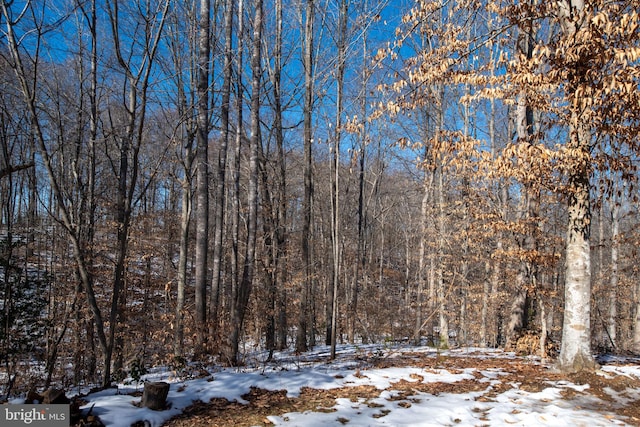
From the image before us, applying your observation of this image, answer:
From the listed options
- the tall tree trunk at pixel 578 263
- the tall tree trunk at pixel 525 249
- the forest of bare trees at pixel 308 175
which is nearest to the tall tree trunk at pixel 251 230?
the forest of bare trees at pixel 308 175

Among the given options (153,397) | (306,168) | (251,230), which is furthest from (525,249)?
(153,397)

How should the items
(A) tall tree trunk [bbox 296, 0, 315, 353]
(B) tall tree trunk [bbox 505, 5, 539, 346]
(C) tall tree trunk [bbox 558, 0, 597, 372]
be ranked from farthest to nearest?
(A) tall tree trunk [bbox 296, 0, 315, 353], (B) tall tree trunk [bbox 505, 5, 539, 346], (C) tall tree trunk [bbox 558, 0, 597, 372]

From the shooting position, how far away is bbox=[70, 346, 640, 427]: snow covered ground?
3920 millimetres

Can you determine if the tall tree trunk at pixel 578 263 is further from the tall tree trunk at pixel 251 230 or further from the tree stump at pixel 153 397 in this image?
the tall tree trunk at pixel 251 230

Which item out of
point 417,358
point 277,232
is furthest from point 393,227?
point 417,358

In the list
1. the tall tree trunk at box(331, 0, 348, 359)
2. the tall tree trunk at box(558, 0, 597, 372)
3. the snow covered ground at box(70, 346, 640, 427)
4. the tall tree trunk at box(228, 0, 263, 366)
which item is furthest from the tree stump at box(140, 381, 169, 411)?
the tall tree trunk at box(558, 0, 597, 372)

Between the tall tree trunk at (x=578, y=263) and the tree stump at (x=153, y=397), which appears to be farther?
the tall tree trunk at (x=578, y=263)

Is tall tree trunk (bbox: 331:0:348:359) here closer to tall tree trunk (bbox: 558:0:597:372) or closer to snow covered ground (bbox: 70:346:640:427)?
snow covered ground (bbox: 70:346:640:427)

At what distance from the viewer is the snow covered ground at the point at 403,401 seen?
392 cm

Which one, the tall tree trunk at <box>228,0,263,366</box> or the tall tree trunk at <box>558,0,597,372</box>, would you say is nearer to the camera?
the tall tree trunk at <box>558,0,597,372</box>

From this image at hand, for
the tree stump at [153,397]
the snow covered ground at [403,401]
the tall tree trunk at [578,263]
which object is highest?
the tall tree trunk at [578,263]

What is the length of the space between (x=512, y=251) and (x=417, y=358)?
3.04 m

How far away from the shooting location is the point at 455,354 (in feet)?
28.5

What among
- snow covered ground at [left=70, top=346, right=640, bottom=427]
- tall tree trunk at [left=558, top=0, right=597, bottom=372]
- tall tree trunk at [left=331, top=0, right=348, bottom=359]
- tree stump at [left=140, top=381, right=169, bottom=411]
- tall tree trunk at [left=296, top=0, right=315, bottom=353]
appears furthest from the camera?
tall tree trunk at [left=296, top=0, right=315, bottom=353]
